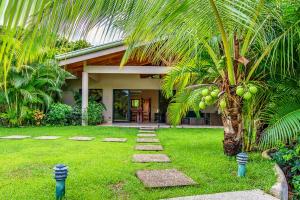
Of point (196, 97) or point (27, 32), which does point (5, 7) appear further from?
point (196, 97)

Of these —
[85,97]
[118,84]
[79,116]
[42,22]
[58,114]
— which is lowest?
[79,116]

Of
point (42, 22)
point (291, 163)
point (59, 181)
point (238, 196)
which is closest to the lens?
point (42, 22)

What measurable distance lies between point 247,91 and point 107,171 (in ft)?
9.70

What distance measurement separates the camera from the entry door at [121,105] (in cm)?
1830

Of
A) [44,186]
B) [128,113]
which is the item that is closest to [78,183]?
[44,186]

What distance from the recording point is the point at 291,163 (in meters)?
5.64

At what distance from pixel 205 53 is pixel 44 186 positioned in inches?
172

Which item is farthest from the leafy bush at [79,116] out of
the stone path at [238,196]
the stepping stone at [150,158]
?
the stone path at [238,196]

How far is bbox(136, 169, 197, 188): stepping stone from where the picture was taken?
4.51 m

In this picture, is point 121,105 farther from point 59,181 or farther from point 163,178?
point 59,181

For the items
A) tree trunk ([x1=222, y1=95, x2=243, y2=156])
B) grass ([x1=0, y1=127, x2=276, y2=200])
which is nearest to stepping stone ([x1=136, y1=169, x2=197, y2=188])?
grass ([x1=0, y1=127, x2=276, y2=200])

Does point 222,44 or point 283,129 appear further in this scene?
point 222,44

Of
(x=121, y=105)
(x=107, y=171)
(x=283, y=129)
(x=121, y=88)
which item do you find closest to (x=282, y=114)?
(x=283, y=129)

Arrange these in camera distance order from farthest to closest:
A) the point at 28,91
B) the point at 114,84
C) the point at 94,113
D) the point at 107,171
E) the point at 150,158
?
1. the point at 114,84
2. the point at 94,113
3. the point at 28,91
4. the point at 150,158
5. the point at 107,171
